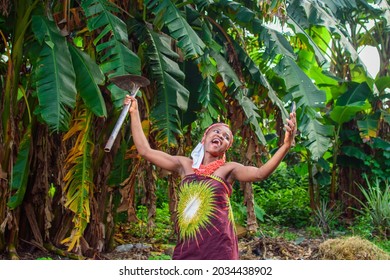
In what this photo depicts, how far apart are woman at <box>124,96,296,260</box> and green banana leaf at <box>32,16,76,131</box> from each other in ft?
3.91

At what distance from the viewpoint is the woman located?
3166 millimetres

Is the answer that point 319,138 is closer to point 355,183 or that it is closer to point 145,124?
point 145,124

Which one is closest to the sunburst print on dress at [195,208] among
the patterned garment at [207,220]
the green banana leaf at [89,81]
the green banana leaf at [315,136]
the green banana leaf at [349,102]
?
the patterned garment at [207,220]

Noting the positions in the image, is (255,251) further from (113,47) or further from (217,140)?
(217,140)

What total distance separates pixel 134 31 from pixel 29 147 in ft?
4.49

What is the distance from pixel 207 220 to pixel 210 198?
0.11 metres

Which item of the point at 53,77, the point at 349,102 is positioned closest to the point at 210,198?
the point at 53,77

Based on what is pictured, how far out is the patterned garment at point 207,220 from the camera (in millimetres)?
3164

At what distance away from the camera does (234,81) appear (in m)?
5.38

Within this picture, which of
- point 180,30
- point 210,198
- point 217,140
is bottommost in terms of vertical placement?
point 210,198

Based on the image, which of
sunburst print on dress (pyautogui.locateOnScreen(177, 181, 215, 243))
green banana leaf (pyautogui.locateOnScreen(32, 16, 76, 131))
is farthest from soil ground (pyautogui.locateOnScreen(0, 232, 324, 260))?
sunburst print on dress (pyautogui.locateOnScreen(177, 181, 215, 243))

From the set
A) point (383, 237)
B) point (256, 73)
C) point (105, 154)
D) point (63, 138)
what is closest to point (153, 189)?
point (105, 154)

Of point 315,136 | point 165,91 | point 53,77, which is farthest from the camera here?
point 315,136

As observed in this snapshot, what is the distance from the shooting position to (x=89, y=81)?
4754mm
